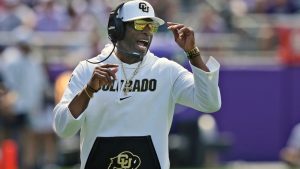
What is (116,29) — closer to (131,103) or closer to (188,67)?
(131,103)

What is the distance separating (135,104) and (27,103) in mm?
8512

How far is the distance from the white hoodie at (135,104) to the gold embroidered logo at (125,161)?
0.41 ft

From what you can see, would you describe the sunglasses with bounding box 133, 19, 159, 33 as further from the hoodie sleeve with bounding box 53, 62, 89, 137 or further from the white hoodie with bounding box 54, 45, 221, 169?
the hoodie sleeve with bounding box 53, 62, 89, 137

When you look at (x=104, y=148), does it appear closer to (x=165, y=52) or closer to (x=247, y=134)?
(x=165, y=52)

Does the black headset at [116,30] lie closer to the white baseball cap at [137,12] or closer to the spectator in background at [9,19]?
the white baseball cap at [137,12]

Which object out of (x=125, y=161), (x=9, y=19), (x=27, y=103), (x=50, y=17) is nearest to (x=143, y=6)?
(x=125, y=161)

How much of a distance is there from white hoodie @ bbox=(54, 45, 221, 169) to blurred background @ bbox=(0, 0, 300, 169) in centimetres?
795

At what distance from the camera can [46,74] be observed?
1639cm

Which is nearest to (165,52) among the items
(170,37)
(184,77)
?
(170,37)

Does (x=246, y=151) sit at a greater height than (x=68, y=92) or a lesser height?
lesser

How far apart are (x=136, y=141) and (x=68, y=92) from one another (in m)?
0.51

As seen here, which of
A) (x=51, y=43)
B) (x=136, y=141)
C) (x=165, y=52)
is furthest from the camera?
(x=51, y=43)

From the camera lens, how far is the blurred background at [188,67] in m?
15.5

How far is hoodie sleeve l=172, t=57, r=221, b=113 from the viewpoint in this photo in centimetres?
684
